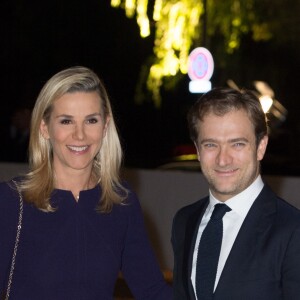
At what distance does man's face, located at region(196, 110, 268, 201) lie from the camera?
2.77 meters

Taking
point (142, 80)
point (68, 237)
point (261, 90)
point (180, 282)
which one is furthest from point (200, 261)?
point (142, 80)

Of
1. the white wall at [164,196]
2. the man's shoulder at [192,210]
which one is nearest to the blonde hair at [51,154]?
the man's shoulder at [192,210]

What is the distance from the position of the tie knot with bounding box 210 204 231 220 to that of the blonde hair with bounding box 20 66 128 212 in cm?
82

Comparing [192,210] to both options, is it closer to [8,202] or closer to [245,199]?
[245,199]

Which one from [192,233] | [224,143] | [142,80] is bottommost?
[192,233]

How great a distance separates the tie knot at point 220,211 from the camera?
2832mm

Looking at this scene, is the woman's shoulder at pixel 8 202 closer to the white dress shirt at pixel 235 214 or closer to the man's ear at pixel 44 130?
the man's ear at pixel 44 130

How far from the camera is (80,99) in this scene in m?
3.48

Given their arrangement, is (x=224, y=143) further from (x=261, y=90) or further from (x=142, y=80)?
(x=142, y=80)

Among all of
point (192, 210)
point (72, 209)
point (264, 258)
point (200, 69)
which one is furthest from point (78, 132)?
point (200, 69)

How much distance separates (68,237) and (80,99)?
1.70 ft

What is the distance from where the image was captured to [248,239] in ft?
8.97

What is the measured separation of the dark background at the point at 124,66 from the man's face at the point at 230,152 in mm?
6436

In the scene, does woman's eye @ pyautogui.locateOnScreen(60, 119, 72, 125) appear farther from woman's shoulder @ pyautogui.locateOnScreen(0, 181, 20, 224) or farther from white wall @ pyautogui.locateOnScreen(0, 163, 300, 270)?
white wall @ pyautogui.locateOnScreen(0, 163, 300, 270)
